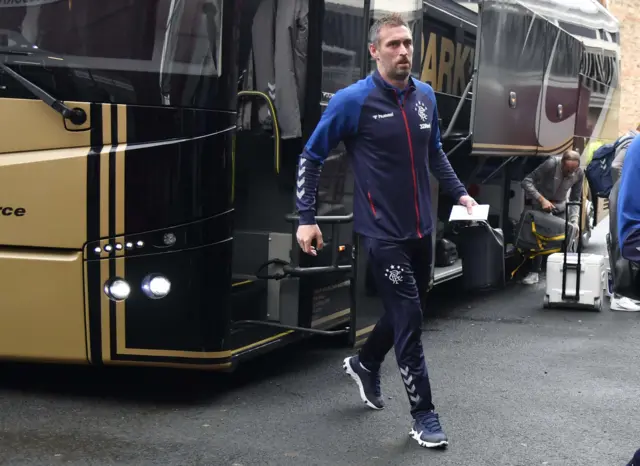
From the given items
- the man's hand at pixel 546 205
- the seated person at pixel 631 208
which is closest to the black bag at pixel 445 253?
the man's hand at pixel 546 205

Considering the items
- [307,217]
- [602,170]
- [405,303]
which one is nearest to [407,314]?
[405,303]

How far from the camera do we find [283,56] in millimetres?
5715

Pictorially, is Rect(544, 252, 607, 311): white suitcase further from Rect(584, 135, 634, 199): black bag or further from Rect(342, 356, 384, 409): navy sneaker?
Rect(342, 356, 384, 409): navy sneaker

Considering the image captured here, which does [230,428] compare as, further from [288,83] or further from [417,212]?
Answer: [288,83]

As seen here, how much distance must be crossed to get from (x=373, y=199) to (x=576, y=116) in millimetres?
7283

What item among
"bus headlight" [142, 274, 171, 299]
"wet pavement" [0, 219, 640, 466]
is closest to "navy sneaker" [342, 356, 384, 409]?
"wet pavement" [0, 219, 640, 466]

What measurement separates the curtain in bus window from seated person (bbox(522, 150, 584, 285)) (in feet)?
17.3

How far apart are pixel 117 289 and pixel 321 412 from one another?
1.25 metres

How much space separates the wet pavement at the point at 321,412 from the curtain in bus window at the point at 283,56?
153 centimetres

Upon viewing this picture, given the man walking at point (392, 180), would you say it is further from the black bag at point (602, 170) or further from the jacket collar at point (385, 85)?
the black bag at point (602, 170)

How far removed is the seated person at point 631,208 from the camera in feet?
11.9

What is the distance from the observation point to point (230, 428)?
494 cm

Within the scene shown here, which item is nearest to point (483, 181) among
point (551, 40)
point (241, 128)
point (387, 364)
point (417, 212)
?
point (551, 40)

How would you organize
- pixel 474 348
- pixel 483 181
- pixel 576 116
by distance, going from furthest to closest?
pixel 576 116 → pixel 483 181 → pixel 474 348
